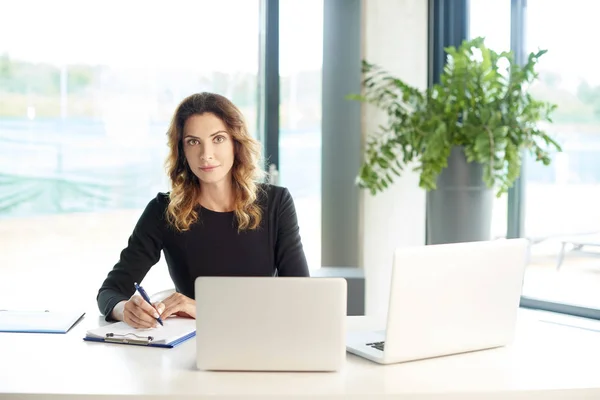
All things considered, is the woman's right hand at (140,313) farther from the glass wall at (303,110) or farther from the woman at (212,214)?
the glass wall at (303,110)

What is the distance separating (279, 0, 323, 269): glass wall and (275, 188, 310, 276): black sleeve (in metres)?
2.02

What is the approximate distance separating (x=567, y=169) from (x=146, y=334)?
2.95 metres

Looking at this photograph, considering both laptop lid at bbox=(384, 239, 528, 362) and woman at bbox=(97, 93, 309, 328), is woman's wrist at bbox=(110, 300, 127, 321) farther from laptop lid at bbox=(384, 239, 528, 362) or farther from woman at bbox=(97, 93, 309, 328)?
laptop lid at bbox=(384, 239, 528, 362)

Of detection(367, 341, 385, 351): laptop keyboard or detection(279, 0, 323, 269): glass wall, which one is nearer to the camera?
detection(367, 341, 385, 351): laptop keyboard

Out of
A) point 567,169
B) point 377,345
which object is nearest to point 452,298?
point 377,345

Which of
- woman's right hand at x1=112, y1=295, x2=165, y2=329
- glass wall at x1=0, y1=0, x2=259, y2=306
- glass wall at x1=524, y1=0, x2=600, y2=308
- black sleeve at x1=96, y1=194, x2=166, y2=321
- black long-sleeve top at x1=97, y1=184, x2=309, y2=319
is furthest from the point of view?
glass wall at x1=0, y1=0, x2=259, y2=306

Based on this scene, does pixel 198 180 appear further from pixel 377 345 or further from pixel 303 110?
pixel 303 110

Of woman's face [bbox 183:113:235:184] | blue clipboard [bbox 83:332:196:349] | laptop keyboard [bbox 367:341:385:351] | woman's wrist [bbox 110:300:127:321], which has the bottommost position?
blue clipboard [bbox 83:332:196:349]

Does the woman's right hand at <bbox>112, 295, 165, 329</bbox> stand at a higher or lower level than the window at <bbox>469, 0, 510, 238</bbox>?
lower

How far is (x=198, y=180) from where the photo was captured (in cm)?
300

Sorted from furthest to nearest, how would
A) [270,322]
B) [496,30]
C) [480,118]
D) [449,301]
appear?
[496,30] → [480,118] → [449,301] → [270,322]

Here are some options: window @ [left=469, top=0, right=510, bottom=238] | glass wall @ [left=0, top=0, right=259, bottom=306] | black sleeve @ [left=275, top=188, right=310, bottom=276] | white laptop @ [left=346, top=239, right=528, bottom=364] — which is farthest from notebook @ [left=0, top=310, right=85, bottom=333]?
window @ [left=469, top=0, right=510, bottom=238]

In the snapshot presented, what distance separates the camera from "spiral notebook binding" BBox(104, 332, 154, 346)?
7.13 ft

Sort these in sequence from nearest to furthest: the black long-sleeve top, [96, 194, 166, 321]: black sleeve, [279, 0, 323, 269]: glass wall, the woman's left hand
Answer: the woman's left hand < [96, 194, 166, 321]: black sleeve < the black long-sleeve top < [279, 0, 323, 269]: glass wall
